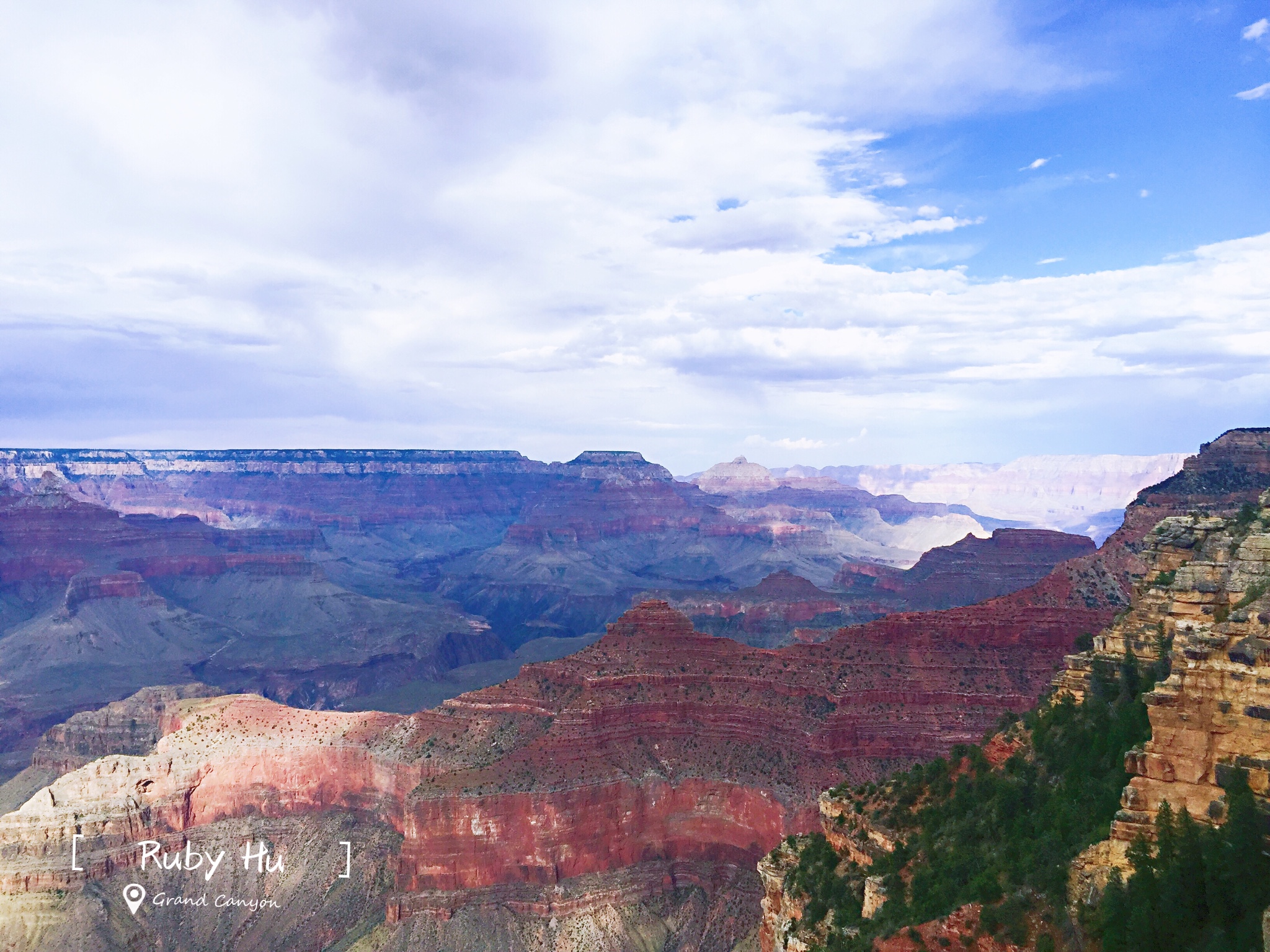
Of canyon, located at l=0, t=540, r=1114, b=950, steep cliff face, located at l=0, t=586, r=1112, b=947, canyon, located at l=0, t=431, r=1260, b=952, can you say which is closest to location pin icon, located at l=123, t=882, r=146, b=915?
canyon, located at l=0, t=431, r=1260, b=952

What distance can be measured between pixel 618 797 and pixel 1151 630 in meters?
42.2

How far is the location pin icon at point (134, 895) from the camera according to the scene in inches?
2544

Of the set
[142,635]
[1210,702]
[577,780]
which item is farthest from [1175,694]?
[142,635]

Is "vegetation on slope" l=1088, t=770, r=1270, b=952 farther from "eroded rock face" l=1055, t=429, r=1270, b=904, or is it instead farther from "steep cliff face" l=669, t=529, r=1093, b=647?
"steep cliff face" l=669, t=529, r=1093, b=647

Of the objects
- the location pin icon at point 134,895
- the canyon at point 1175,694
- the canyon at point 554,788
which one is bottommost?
the location pin icon at point 134,895

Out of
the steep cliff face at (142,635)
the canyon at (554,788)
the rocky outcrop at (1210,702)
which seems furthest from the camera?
the steep cliff face at (142,635)

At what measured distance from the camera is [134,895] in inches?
2569

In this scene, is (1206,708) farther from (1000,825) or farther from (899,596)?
(899,596)

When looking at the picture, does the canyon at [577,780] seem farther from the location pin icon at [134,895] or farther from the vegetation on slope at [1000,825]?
the vegetation on slope at [1000,825]

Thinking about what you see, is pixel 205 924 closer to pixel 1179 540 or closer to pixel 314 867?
pixel 314 867

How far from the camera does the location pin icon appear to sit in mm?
64625

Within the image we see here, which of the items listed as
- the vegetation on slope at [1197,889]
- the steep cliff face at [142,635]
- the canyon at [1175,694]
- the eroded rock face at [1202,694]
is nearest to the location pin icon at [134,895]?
the canyon at [1175,694]

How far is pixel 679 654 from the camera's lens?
234 feet

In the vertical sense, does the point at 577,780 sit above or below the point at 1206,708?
below
